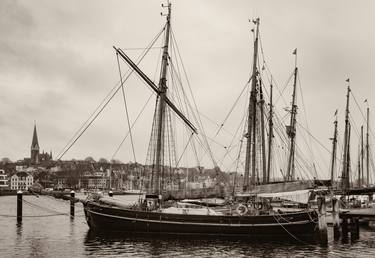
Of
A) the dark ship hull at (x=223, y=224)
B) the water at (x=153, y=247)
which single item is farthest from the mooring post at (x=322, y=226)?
the dark ship hull at (x=223, y=224)

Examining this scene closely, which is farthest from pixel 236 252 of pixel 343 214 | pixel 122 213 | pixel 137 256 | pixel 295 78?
pixel 295 78

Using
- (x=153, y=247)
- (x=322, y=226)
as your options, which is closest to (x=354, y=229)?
(x=322, y=226)

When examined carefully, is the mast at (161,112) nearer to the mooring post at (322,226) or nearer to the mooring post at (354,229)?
the mooring post at (322,226)

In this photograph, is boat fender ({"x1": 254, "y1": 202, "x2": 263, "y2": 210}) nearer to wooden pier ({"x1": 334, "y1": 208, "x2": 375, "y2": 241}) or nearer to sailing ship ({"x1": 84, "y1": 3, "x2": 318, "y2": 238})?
sailing ship ({"x1": 84, "y1": 3, "x2": 318, "y2": 238})

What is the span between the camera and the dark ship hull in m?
43.2

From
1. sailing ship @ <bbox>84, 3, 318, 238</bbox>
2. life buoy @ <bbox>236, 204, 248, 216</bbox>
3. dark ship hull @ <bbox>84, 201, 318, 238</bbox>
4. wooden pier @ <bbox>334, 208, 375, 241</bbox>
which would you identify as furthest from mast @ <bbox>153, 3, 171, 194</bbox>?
wooden pier @ <bbox>334, 208, 375, 241</bbox>

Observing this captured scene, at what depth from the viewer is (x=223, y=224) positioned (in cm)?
4359

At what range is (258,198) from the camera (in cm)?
4631

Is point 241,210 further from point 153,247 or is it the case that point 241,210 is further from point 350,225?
point 350,225

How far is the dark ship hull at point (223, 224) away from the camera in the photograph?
43.2 m

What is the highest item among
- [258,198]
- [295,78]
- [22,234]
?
[295,78]

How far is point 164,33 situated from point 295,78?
A: 80.2 feet

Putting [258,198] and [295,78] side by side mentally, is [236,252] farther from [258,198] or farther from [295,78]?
[295,78]

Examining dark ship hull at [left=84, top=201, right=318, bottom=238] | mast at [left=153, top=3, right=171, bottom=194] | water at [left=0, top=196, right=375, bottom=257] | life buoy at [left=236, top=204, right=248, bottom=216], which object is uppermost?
mast at [left=153, top=3, right=171, bottom=194]
